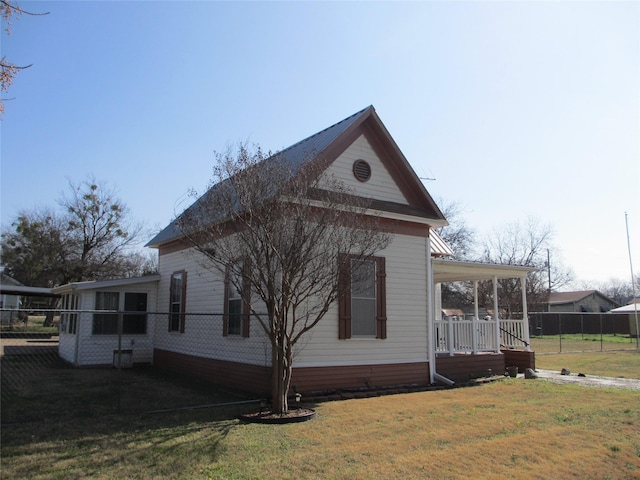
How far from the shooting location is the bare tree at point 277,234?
27.5 feet

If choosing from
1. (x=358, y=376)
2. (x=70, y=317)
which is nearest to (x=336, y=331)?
(x=358, y=376)

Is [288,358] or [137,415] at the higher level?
[288,358]

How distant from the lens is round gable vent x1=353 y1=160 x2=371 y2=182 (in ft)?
41.0

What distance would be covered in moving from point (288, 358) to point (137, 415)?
8.58ft

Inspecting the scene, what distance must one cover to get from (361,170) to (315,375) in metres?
5.08

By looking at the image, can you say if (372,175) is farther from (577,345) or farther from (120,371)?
(577,345)

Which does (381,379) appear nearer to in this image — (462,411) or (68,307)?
(462,411)

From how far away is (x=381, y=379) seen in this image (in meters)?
11.9

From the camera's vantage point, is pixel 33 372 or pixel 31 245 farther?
pixel 31 245

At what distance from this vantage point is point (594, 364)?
60.8ft

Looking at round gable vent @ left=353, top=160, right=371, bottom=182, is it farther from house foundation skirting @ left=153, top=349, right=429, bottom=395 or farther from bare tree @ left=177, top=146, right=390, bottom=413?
house foundation skirting @ left=153, top=349, right=429, bottom=395

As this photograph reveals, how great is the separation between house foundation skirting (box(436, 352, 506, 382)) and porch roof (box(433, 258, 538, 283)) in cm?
240

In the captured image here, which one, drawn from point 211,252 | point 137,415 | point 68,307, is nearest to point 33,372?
point 68,307

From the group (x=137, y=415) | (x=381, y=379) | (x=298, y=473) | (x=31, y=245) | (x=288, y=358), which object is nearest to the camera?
(x=298, y=473)
